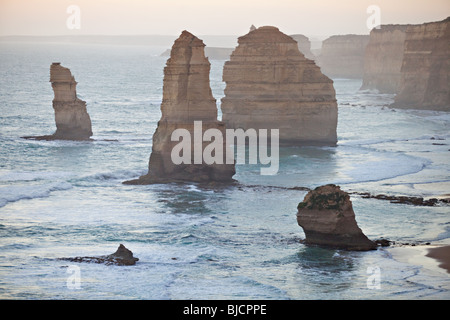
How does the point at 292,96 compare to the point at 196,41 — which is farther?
the point at 292,96

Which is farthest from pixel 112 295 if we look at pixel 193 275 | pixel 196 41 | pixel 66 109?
pixel 66 109


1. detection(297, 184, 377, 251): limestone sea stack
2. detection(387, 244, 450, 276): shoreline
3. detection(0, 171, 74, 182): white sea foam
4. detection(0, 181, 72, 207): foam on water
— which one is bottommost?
detection(0, 171, 74, 182): white sea foam

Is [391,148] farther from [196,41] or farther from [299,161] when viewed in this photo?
[196,41]

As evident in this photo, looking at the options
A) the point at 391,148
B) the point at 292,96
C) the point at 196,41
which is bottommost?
the point at 391,148

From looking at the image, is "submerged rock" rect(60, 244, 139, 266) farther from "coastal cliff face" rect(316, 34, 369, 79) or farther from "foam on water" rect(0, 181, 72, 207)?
"coastal cliff face" rect(316, 34, 369, 79)

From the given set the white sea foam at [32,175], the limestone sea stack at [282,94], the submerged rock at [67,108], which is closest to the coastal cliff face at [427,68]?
the limestone sea stack at [282,94]

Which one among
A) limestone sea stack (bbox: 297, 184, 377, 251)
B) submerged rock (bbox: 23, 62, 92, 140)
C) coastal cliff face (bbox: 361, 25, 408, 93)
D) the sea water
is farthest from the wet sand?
coastal cliff face (bbox: 361, 25, 408, 93)

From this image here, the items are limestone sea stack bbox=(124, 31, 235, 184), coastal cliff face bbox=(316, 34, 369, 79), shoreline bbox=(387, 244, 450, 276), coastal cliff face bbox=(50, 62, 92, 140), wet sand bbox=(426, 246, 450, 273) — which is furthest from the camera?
coastal cliff face bbox=(316, 34, 369, 79)
